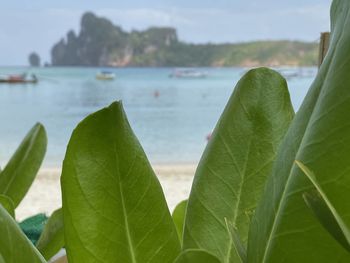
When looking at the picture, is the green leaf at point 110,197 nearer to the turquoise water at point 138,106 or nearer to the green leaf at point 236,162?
the green leaf at point 236,162

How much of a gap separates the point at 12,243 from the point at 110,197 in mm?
42

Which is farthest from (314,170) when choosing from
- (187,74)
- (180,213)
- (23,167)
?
(187,74)

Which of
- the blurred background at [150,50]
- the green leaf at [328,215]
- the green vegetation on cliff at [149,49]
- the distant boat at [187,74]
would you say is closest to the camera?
the green leaf at [328,215]

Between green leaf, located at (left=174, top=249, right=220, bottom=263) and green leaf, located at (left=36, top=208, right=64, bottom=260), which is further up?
green leaf, located at (left=174, top=249, right=220, bottom=263)

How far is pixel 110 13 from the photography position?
90.1ft

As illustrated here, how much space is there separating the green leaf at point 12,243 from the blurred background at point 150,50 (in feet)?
46.4

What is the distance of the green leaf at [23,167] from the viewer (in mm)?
412

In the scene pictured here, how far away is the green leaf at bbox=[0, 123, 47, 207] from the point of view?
0.41 metres

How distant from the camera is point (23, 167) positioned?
0.42 metres

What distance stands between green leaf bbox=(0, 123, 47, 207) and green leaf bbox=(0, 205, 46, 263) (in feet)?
0.68

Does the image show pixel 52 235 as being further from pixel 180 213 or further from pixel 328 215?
pixel 328 215

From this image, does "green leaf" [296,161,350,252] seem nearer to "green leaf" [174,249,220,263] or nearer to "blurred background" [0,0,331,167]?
"green leaf" [174,249,220,263]

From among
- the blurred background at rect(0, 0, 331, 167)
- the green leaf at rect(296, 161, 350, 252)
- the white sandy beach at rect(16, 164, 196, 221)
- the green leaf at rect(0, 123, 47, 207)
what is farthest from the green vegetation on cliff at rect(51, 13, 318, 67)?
the green leaf at rect(296, 161, 350, 252)

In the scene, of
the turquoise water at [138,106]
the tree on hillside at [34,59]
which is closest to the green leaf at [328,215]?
the turquoise water at [138,106]
